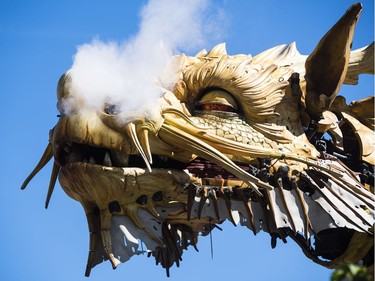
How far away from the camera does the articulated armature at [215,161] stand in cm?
627

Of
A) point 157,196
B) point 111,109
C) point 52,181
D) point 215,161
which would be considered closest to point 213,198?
point 215,161

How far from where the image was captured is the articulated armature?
6.27m

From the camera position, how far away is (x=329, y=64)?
23.3 ft

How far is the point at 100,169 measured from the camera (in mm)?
6219

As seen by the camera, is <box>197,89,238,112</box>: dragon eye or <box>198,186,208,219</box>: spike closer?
<box>198,186,208,219</box>: spike

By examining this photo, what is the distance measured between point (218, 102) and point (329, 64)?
3.62 ft

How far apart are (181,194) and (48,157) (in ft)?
4.05

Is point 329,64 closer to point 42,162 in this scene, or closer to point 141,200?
point 141,200

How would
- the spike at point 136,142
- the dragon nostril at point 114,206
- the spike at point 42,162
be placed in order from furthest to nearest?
the spike at point 42,162 → the dragon nostril at point 114,206 → the spike at point 136,142

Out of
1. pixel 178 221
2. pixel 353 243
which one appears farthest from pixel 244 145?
pixel 353 243

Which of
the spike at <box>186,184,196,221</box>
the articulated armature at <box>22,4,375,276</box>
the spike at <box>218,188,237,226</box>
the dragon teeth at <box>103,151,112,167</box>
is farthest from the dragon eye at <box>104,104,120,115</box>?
the spike at <box>218,188,237,226</box>

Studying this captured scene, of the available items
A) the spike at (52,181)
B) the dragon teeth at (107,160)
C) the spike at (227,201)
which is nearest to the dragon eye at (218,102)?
the spike at (227,201)

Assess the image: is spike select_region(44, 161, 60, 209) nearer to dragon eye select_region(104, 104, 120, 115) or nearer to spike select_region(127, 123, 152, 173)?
dragon eye select_region(104, 104, 120, 115)

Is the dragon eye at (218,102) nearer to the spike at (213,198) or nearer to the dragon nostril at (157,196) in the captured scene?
the spike at (213,198)
